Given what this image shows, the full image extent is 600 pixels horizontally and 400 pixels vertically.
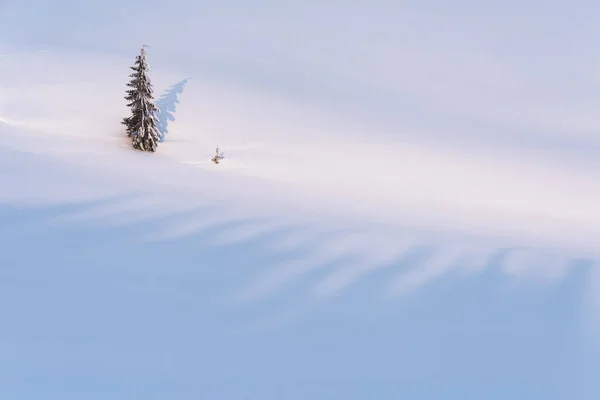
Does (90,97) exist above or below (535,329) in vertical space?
above

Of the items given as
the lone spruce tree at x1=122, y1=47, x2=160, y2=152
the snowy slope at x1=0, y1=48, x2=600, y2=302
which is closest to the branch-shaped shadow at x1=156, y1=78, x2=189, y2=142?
the snowy slope at x1=0, y1=48, x2=600, y2=302

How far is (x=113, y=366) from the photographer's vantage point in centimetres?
412

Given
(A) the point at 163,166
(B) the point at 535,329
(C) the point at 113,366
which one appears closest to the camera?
(C) the point at 113,366

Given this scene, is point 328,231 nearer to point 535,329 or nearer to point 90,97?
point 535,329

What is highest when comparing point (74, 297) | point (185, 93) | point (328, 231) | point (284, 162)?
point (185, 93)

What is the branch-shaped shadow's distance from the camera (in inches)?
700

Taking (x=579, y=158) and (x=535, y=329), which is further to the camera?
(x=579, y=158)

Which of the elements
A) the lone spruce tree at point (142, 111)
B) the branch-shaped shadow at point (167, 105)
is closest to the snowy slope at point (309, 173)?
the branch-shaped shadow at point (167, 105)

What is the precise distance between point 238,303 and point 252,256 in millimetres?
1381

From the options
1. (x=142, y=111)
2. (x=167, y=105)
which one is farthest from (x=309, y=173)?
(x=167, y=105)

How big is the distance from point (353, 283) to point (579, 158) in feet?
65.9

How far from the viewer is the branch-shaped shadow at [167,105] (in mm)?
17781

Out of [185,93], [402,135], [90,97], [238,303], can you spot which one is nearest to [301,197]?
[238,303]

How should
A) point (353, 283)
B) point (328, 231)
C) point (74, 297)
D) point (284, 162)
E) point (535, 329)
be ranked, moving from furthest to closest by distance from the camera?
point (284, 162)
point (328, 231)
point (353, 283)
point (535, 329)
point (74, 297)
